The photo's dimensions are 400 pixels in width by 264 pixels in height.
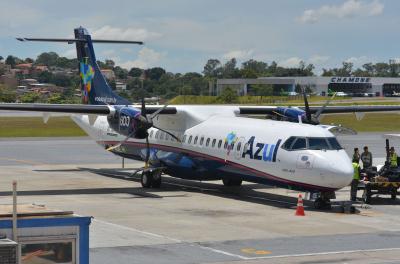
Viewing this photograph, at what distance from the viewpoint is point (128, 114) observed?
90.2 ft

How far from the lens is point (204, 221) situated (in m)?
20.7

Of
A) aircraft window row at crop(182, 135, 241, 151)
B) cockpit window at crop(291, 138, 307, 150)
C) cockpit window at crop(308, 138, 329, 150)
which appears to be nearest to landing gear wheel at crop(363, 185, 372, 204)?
cockpit window at crop(308, 138, 329, 150)

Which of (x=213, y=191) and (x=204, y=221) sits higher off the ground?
(x=213, y=191)

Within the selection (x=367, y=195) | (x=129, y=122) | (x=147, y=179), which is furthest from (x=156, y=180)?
(x=367, y=195)

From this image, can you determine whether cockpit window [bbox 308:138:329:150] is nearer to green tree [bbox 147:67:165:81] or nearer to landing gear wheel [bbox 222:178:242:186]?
landing gear wheel [bbox 222:178:242:186]

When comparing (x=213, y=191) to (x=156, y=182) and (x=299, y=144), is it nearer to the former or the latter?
(x=156, y=182)

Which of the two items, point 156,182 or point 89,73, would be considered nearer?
point 156,182

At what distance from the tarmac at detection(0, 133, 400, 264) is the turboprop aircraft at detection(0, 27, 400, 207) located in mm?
853

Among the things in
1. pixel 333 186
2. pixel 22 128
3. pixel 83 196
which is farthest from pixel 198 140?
pixel 22 128

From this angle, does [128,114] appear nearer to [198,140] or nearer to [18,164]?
[198,140]

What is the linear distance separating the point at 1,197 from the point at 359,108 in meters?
15.6

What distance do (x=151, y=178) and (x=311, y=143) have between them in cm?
736

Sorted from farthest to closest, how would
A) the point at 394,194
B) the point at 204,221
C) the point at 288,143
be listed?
the point at 394,194, the point at 288,143, the point at 204,221

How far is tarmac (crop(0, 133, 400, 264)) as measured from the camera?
53.4 feet
